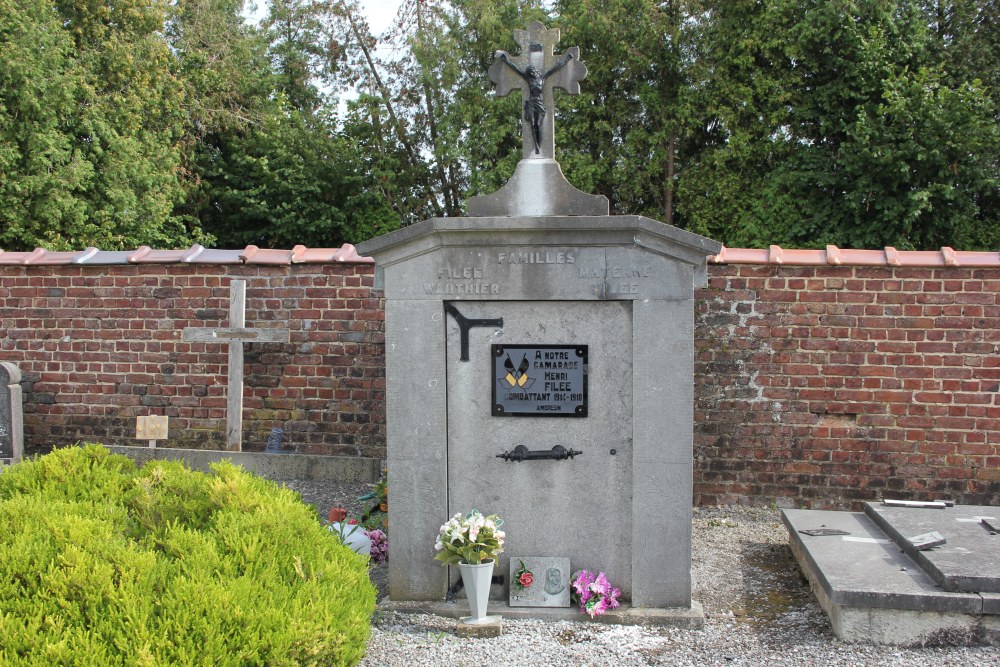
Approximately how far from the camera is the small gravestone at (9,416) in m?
7.80

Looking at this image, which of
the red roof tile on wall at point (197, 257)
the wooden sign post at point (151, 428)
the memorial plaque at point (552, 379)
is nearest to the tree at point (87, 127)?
the red roof tile on wall at point (197, 257)

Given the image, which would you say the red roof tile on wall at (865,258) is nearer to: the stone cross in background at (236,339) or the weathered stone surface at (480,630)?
the weathered stone surface at (480,630)

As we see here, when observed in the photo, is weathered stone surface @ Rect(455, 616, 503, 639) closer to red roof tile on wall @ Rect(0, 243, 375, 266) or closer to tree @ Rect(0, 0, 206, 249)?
red roof tile on wall @ Rect(0, 243, 375, 266)

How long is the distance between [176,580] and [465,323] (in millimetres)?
2201

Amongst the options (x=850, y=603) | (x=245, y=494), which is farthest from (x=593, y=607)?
(x=245, y=494)

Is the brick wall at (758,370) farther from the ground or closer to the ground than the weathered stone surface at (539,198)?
closer to the ground

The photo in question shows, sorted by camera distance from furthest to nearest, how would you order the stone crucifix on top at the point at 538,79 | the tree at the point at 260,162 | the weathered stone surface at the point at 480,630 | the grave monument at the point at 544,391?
the tree at the point at 260,162
the stone crucifix on top at the point at 538,79
the grave monument at the point at 544,391
the weathered stone surface at the point at 480,630

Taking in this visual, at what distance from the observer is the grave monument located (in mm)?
4633

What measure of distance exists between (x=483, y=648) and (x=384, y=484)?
7.94 ft

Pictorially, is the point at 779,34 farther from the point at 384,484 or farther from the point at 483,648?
the point at 483,648

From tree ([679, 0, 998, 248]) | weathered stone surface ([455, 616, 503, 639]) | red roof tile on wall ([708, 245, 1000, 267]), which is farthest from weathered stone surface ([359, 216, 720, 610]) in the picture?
tree ([679, 0, 998, 248])

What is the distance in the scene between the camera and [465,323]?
4.75m

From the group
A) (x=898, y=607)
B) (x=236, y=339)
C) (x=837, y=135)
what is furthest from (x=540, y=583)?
(x=837, y=135)

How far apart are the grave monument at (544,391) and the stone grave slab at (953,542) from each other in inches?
50.3
